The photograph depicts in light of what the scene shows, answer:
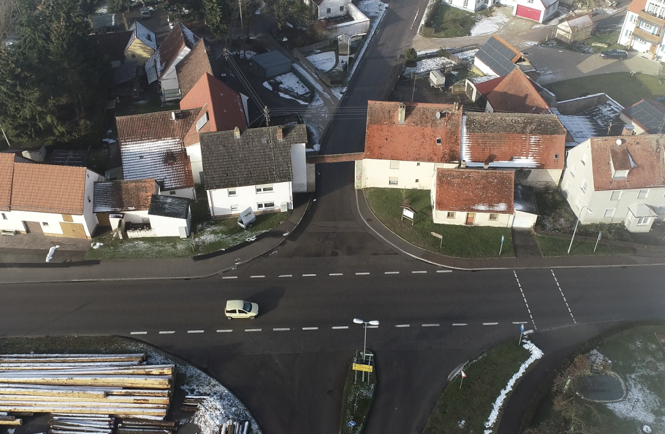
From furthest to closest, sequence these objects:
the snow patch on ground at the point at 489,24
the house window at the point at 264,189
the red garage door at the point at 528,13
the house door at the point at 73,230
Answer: the red garage door at the point at 528,13 < the snow patch on ground at the point at 489,24 < the house window at the point at 264,189 < the house door at the point at 73,230

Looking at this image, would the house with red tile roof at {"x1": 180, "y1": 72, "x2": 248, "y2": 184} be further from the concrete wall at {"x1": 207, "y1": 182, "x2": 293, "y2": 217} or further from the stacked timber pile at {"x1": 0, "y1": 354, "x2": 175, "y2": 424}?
the stacked timber pile at {"x1": 0, "y1": 354, "x2": 175, "y2": 424}

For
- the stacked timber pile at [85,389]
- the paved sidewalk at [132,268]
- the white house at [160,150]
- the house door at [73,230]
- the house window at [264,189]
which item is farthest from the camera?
the white house at [160,150]

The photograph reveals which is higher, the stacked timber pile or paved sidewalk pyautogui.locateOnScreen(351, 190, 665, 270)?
paved sidewalk pyautogui.locateOnScreen(351, 190, 665, 270)

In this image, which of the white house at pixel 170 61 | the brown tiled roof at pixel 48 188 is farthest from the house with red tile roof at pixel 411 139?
the white house at pixel 170 61

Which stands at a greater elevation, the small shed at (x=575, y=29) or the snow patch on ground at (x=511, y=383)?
the small shed at (x=575, y=29)

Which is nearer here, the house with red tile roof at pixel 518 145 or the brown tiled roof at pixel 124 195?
the brown tiled roof at pixel 124 195

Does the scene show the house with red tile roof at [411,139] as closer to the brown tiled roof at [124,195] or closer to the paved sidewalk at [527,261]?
the paved sidewalk at [527,261]

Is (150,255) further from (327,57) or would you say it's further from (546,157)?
(327,57)

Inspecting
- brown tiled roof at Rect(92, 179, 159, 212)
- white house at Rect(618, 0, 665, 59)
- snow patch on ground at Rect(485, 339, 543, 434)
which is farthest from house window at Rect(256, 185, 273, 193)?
white house at Rect(618, 0, 665, 59)
